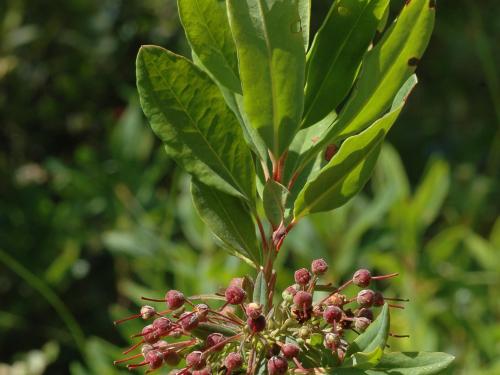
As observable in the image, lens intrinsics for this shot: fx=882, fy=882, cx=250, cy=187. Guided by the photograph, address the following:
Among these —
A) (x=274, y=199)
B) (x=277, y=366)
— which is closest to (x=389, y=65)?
(x=274, y=199)

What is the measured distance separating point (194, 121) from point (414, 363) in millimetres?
260

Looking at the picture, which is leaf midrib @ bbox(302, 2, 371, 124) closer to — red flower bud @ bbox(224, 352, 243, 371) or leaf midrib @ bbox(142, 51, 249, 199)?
leaf midrib @ bbox(142, 51, 249, 199)

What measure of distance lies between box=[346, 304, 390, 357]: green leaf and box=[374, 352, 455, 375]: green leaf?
0.01 m

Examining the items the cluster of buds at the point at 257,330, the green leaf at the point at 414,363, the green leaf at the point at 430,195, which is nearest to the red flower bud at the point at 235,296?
the cluster of buds at the point at 257,330

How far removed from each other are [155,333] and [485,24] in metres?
2.83

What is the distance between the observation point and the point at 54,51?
9.34 feet

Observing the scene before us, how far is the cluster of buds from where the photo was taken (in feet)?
2.14

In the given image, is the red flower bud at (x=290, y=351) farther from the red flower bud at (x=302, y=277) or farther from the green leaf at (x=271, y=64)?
the green leaf at (x=271, y=64)

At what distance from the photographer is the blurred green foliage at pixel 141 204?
1.83m

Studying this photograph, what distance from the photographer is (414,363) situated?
66cm

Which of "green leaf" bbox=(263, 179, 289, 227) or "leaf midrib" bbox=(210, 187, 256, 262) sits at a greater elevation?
"green leaf" bbox=(263, 179, 289, 227)

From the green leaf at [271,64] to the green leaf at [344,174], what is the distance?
42 mm

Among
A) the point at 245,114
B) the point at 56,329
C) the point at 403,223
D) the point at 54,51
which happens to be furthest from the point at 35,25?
the point at 245,114

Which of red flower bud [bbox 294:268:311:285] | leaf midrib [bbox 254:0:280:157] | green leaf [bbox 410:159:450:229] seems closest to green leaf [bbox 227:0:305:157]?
leaf midrib [bbox 254:0:280:157]
